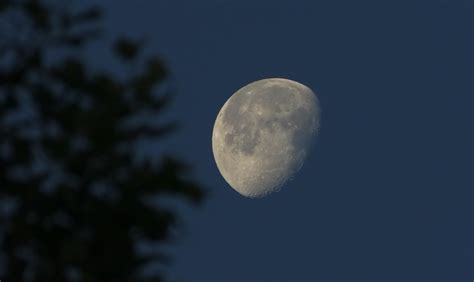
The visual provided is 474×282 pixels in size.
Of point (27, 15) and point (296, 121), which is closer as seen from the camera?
point (27, 15)

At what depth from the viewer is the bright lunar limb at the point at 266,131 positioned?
66.1m

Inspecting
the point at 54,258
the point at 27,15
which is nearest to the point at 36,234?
the point at 54,258

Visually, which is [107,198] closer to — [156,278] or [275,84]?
[156,278]

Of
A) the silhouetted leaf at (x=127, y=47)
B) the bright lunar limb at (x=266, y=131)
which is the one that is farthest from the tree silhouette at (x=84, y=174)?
the bright lunar limb at (x=266, y=131)

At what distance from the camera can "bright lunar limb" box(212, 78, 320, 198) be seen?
217 ft

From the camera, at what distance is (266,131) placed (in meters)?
66.1

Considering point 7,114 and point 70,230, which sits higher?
point 7,114

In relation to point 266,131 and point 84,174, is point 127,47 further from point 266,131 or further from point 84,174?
point 266,131

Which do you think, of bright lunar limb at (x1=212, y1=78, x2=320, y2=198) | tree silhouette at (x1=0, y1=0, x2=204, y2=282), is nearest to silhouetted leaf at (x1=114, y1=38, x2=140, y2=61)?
tree silhouette at (x1=0, y1=0, x2=204, y2=282)

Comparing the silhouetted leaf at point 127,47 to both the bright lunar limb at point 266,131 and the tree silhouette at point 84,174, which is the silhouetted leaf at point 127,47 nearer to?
the tree silhouette at point 84,174

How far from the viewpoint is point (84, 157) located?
31.1 metres

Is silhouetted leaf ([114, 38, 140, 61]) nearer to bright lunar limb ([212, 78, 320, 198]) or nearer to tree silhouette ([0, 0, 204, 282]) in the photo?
tree silhouette ([0, 0, 204, 282])

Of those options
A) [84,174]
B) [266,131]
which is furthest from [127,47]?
[266,131]

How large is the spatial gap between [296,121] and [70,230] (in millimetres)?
35988
